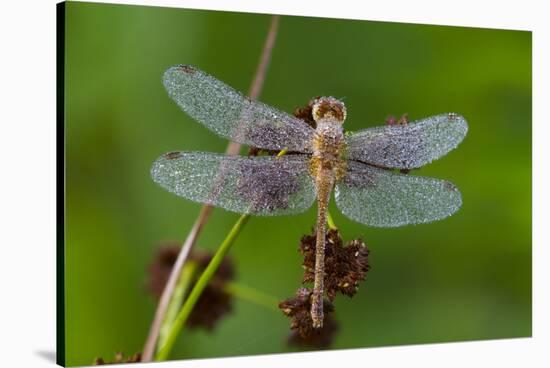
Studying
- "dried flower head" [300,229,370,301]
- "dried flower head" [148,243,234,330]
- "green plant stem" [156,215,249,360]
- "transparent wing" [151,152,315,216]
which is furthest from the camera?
"dried flower head" [148,243,234,330]

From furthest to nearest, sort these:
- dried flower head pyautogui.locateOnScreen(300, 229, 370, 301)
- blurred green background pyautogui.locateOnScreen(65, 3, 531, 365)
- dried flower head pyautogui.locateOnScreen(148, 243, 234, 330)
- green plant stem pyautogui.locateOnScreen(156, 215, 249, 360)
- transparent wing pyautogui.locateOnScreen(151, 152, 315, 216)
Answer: blurred green background pyautogui.locateOnScreen(65, 3, 531, 365)
dried flower head pyautogui.locateOnScreen(148, 243, 234, 330)
transparent wing pyautogui.locateOnScreen(151, 152, 315, 216)
dried flower head pyautogui.locateOnScreen(300, 229, 370, 301)
green plant stem pyautogui.locateOnScreen(156, 215, 249, 360)

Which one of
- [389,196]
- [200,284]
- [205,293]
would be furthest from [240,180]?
[205,293]

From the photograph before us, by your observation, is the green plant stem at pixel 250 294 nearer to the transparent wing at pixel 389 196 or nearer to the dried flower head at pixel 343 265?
the dried flower head at pixel 343 265

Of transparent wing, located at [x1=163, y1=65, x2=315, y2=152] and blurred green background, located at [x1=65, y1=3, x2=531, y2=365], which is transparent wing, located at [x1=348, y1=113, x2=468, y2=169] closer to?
transparent wing, located at [x1=163, y1=65, x2=315, y2=152]

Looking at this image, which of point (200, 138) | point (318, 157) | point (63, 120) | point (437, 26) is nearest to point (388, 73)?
point (437, 26)

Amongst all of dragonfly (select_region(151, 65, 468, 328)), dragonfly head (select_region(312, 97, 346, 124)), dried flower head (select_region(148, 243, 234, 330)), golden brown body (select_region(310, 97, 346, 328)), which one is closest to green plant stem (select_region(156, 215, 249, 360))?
dragonfly (select_region(151, 65, 468, 328))

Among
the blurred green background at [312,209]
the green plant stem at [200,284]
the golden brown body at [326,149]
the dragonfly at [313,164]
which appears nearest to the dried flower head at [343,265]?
the dragonfly at [313,164]
